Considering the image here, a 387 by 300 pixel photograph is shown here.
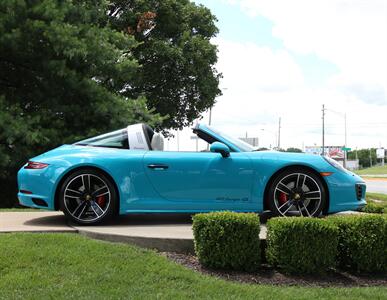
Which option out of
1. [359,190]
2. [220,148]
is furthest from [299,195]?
[220,148]

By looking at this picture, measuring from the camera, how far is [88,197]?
5820 millimetres

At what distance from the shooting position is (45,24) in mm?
10656

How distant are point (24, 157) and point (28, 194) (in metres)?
5.09

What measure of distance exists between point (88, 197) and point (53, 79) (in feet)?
20.8

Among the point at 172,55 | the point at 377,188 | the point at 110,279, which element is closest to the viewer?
the point at 110,279

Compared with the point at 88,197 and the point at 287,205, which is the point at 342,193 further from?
the point at 88,197

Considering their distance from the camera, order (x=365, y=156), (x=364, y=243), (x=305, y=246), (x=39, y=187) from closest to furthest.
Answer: (x=305, y=246)
(x=364, y=243)
(x=39, y=187)
(x=365, y=156)

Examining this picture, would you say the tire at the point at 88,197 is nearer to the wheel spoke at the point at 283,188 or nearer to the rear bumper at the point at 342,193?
the wheel spoke at the point at 283,188

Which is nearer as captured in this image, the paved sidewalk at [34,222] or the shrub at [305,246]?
the shrub at [305,246]

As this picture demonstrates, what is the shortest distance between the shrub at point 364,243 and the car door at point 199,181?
1453 mm

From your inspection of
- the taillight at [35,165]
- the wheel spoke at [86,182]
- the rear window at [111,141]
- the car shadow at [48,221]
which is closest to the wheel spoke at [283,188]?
the rear window at [111,141]

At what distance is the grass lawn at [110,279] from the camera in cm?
368

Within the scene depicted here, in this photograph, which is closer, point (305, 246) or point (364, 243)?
point (305, 246)

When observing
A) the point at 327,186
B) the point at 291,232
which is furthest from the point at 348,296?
the point at 327,186
